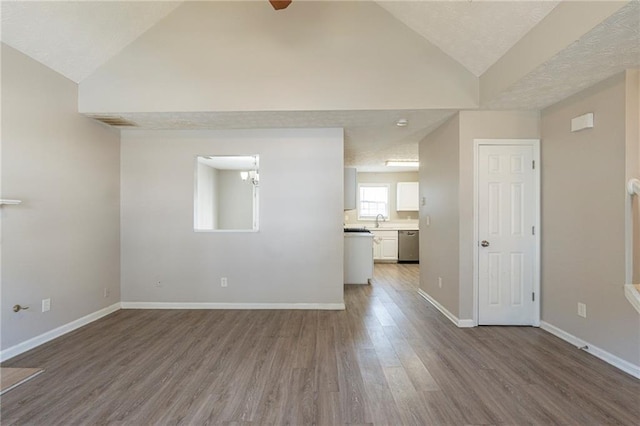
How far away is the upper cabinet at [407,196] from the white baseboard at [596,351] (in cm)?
487

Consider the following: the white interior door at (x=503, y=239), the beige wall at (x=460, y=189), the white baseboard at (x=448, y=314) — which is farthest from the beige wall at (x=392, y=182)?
the white interior door at (x=503, y=239)

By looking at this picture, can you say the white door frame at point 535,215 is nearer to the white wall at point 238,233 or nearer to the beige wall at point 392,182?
the white wall at point 238,233

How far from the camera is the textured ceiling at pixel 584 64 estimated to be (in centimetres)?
178

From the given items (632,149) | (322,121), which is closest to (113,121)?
(322,121)

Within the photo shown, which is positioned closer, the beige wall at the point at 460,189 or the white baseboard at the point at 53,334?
the white baseboard at the point at 53,334

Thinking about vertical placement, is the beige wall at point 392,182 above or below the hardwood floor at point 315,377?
above

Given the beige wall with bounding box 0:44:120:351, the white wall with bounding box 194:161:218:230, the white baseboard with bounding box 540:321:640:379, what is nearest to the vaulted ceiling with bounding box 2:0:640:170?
the beige wall with bounding box 0:44:120:351

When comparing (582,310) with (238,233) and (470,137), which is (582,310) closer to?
(470,137)

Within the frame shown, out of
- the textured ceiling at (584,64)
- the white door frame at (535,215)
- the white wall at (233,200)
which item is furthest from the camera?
the white wall at (233,200)

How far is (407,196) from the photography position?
7.83 meters

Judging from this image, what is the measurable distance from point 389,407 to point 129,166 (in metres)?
4.21

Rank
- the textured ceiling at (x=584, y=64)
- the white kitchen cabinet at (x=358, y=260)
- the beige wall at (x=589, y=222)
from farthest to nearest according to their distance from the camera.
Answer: the white kitchen cabinet at (x=358, y=260) < the beige wall at (x=589, y=222) < the textured ceiling at (x=584, y=64)

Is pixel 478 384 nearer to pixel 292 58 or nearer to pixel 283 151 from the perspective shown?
pixel 283 151

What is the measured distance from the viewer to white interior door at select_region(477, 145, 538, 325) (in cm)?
324
